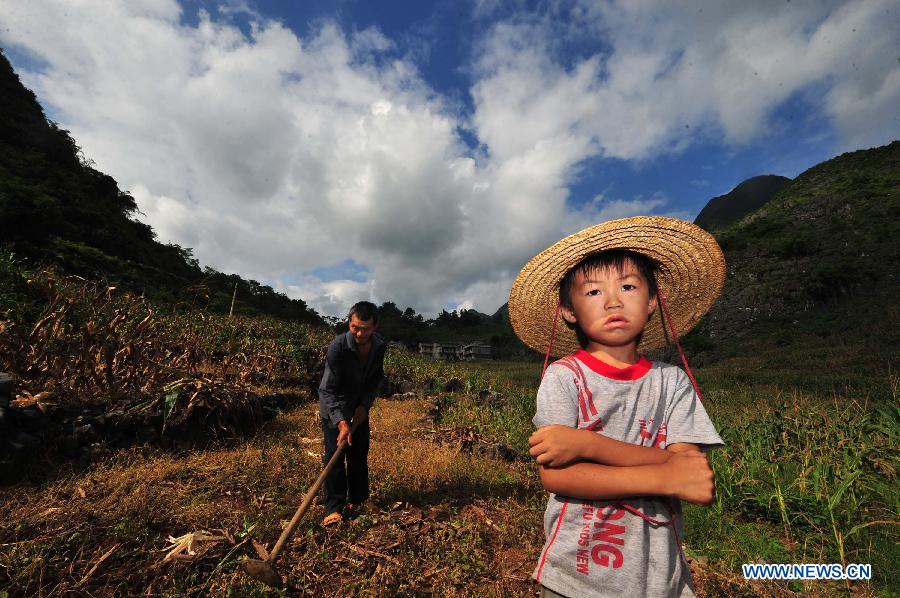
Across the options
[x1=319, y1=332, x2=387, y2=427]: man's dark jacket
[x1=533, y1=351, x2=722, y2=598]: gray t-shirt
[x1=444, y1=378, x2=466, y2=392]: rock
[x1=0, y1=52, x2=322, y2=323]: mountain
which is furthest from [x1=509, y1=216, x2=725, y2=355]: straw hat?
[x1=444, y1=378, x2=466, y2=392]: rock

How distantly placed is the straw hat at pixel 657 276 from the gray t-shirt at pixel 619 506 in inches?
18.1

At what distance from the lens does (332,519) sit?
151 inches

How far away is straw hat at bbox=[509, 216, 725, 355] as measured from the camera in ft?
5.59

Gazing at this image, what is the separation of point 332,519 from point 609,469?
3480 millimetres

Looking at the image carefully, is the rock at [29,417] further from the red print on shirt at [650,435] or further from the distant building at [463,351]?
the distant building at [463,351]

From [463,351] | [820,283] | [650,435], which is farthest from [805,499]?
[463,351]

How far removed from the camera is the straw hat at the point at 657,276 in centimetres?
170

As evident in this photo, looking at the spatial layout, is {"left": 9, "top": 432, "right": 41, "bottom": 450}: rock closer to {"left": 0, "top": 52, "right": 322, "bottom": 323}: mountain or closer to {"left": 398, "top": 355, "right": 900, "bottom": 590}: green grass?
{"left": 0, "top": 52, "right": 322, "bottom": 323}: mountain

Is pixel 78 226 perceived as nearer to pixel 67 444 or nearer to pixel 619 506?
pixel 67 444

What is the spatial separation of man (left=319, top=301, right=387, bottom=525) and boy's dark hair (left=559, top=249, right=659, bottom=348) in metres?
2.42

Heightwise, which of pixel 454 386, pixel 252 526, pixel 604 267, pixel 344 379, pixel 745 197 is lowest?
pixel 252 526

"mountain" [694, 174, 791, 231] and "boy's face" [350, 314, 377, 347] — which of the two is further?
"mountain" [694, 174, 791, 231]

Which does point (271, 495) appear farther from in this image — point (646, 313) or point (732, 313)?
point (732, 313)

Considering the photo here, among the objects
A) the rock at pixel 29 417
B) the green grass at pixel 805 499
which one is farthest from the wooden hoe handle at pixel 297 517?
the rock at pixel 29 417
